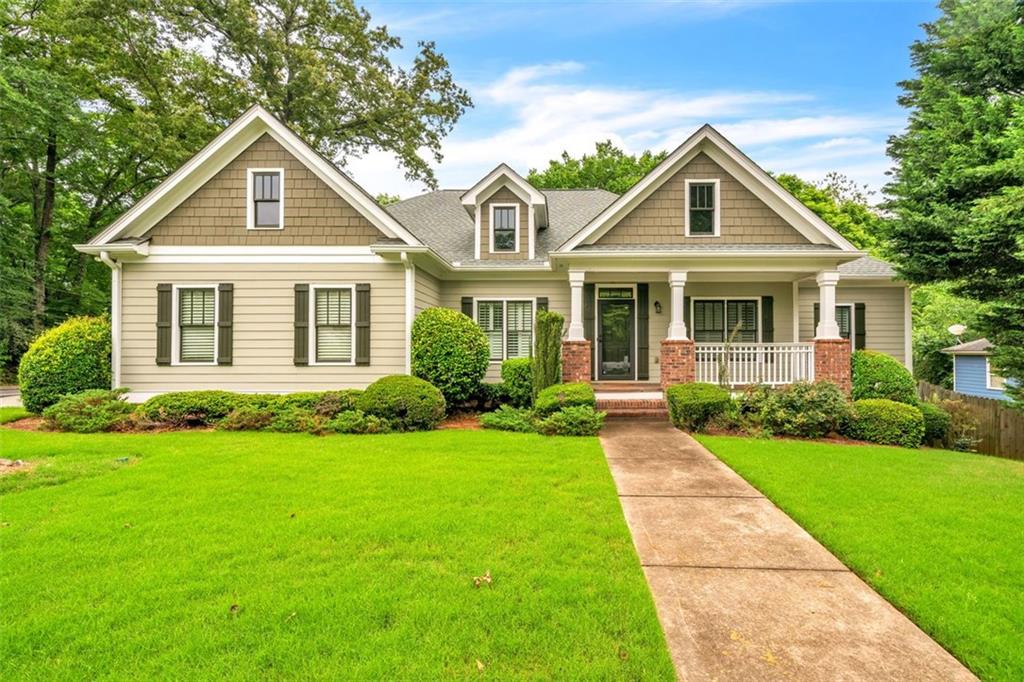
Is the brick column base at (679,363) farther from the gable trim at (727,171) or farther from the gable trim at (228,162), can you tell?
the gable trim at (228,162)

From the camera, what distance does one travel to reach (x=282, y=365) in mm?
10922

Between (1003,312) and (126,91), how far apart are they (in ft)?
91.1

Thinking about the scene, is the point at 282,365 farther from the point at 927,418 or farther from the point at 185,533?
the point at 927,418

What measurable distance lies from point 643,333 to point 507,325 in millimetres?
3756

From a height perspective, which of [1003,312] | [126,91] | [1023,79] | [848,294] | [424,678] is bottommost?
[424,678]

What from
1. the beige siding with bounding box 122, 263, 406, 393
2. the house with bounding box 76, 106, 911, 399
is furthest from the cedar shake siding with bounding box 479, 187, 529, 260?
the beige siding with bounding box 122, 263, 406, 393

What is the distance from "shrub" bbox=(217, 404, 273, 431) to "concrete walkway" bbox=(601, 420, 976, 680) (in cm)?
743

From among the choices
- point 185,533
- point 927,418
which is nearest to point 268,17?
point 185,533

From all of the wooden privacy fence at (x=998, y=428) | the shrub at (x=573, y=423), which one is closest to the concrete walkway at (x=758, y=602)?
the shrub at (x=573, y=423)

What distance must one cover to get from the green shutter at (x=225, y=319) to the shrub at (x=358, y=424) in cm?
373

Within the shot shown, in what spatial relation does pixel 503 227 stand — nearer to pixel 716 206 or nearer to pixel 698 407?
pixel 716 206

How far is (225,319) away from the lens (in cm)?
1092

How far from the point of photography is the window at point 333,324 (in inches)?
432

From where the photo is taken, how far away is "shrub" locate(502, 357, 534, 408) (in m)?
11.4
